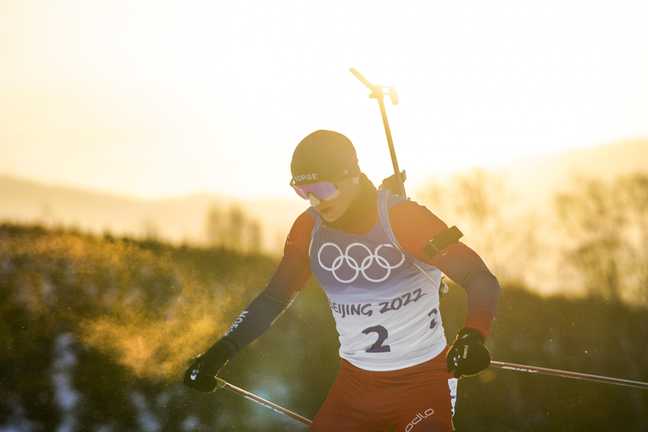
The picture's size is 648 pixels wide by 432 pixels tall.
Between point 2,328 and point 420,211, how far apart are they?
55.9 ft

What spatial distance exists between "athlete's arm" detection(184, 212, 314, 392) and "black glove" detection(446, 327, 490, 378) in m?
1.27

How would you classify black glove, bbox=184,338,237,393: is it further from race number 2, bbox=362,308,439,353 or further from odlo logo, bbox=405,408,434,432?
odlo logo, bbox=405,408,434,432

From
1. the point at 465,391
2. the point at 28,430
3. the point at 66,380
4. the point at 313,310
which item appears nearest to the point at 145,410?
the point at 66,380

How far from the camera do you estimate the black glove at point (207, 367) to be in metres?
4.41

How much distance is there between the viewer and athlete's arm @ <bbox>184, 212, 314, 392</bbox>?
4.41m

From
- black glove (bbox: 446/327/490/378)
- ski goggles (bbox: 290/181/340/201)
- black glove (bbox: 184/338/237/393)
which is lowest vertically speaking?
black glove (bbox: 184/338/237/393)

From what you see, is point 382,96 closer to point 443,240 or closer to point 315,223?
point 315,223

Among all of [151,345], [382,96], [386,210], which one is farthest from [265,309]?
[151,345]

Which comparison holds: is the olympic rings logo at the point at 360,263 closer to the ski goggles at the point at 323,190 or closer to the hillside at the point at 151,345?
the ski goggles at the point at 323,190

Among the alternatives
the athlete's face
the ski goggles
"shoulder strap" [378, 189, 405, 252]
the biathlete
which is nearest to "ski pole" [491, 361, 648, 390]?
the biathlete

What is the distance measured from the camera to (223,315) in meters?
24.6

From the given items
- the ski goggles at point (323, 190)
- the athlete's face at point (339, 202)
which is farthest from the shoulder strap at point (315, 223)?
the ski goggles at point (323, 190)

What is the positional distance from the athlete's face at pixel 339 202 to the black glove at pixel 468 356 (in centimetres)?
105

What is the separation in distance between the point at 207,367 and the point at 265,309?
20.9 inches
